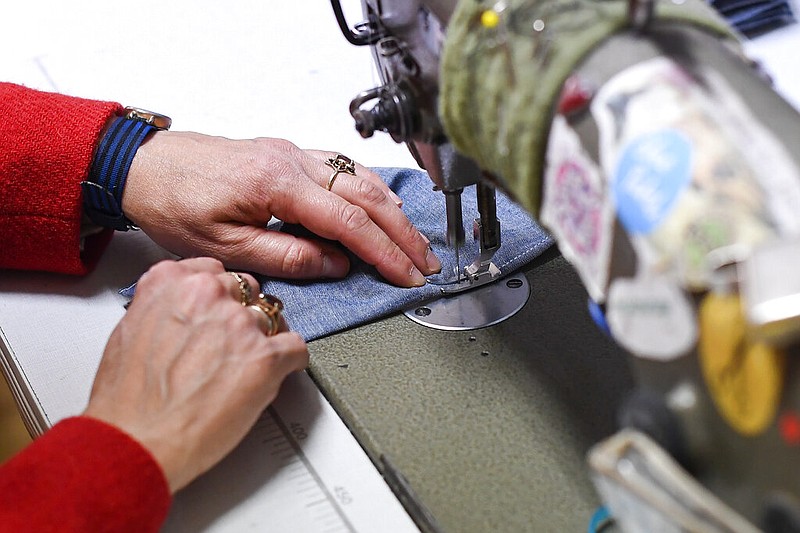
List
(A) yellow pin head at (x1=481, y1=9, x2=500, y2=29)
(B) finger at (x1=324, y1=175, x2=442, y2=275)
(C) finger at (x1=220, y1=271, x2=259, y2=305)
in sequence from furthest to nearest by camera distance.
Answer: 1. (B) finger at (x1=324, y1=175, x2=442, y2=275)
2. (C) finger at (x1=220, y1=271, x2=259, y2=305)
3. (A) yellow pin head at (x1=481, y1=9, x2=500, y2=29)

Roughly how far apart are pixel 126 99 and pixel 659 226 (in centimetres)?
96

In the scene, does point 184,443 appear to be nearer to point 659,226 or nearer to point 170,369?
point 170,369

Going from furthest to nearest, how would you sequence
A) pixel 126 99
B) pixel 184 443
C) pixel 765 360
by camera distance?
pixel 126 99, pixel 184 443, pixel 765 360

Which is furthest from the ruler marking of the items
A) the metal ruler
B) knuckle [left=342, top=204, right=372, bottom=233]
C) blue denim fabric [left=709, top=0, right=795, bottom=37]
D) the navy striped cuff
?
blue denim fabric [left=709, top=0, right=795, bottom=37]

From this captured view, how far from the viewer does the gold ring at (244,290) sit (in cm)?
82

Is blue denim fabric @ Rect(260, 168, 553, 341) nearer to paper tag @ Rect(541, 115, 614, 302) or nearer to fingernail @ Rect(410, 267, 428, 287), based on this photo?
fingernail @ Rect(410, 267, 428, 287)

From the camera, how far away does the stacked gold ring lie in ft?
2.63

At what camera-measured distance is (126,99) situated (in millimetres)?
1262

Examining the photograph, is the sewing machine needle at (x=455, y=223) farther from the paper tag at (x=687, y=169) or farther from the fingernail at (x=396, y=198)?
the paper tag at (x=687, y=169)

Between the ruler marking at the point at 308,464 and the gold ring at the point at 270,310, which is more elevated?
the gold ring at the point at 270,310

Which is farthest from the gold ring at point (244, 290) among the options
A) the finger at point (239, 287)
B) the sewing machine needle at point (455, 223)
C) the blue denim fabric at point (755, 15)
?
the blue denim fabric at point (755, 15)

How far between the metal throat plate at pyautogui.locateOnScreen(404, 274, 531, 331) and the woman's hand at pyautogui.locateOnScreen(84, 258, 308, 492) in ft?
0.47

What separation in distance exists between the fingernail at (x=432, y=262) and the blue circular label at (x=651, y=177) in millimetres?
437

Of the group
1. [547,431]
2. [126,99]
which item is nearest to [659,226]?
[547,431]
